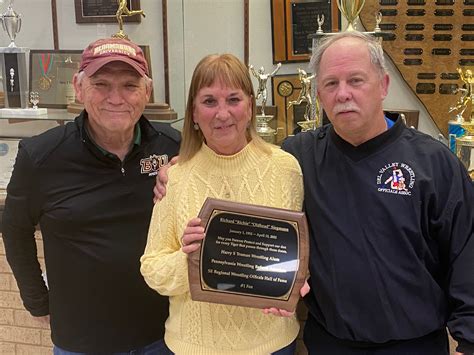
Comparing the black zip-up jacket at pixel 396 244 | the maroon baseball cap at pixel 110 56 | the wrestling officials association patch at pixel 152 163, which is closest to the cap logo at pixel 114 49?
the maroon baseball cap at pixel 110 56

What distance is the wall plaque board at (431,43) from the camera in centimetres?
284

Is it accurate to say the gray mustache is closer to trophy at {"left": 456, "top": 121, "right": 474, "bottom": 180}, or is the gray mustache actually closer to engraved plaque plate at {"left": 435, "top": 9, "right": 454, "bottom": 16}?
trophy at {"left": 456, "top": 121, "right": 474, "bottom": 180}

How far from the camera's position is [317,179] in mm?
1422

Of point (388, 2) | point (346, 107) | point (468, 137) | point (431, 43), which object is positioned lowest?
point (468, 137)

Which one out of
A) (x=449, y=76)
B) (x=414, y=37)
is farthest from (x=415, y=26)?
(x=449, y=76)

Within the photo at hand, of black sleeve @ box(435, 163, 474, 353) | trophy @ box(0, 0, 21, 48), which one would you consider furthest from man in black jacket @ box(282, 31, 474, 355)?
trophy @ box(0, 0, 21, 48)

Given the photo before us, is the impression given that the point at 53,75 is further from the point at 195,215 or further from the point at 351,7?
the point at 195,215

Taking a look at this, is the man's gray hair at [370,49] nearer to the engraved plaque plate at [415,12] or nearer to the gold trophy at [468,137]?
the gold trophy at [468,137]

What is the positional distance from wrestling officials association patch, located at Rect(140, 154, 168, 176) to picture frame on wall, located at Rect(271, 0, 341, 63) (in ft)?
5.12

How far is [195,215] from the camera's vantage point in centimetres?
138

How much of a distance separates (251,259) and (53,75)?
5.95 feet

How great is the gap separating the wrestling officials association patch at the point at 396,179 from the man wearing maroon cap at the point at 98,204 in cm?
67

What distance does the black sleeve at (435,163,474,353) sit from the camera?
4.29ft

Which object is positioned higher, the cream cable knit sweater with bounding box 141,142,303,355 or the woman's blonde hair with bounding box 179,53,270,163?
the woman's blonde hair with bounding box 179,53,270,163
